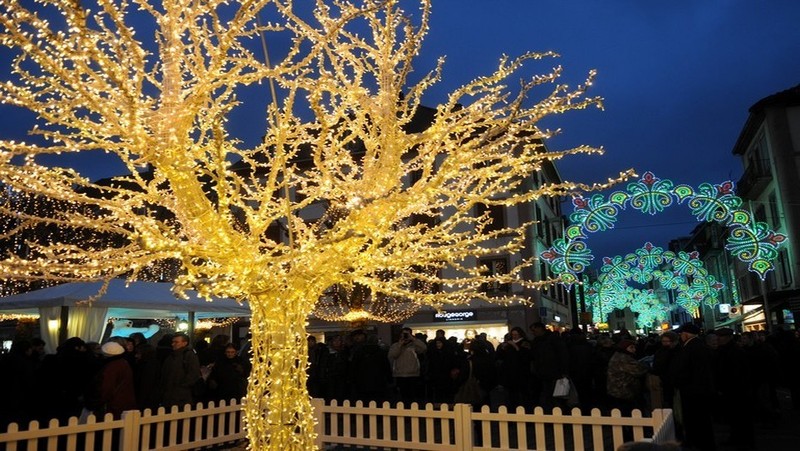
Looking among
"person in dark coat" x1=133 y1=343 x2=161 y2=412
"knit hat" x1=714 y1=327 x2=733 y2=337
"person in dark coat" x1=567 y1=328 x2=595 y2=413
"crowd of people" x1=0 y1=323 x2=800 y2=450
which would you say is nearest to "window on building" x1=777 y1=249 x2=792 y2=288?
"crowd of people" x1=0 y1=323 x2=800 y2=450

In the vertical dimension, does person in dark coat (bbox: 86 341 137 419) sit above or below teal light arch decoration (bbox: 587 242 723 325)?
below

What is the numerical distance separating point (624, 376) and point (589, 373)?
1.54 meters

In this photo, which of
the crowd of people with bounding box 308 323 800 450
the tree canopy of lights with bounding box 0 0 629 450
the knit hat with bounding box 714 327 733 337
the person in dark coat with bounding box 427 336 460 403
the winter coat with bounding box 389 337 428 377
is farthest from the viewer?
the winter coat with bounding box 389 337 428 377

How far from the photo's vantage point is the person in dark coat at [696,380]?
783 centimetres

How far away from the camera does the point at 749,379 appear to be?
9.05 m

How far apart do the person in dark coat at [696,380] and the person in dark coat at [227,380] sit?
636 cm

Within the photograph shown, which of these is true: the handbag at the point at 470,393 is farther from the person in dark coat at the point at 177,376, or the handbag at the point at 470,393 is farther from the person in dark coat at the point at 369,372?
the person in dark coat at the point at 177,376

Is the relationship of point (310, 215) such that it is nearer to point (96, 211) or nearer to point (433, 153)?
point (96, 211)

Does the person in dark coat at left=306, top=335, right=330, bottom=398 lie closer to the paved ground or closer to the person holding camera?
the person holding camera

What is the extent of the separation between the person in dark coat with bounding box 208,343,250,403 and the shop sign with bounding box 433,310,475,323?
19.2 meters

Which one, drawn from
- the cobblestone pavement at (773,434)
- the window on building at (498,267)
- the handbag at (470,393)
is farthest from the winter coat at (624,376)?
the window on building at (498,267)

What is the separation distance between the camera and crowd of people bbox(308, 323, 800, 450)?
827 cm

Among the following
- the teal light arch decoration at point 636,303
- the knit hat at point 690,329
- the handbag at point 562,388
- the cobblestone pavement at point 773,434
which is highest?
the teal light arch decoration at point 636,303

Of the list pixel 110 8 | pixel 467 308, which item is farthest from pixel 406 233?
pixel 467 308
